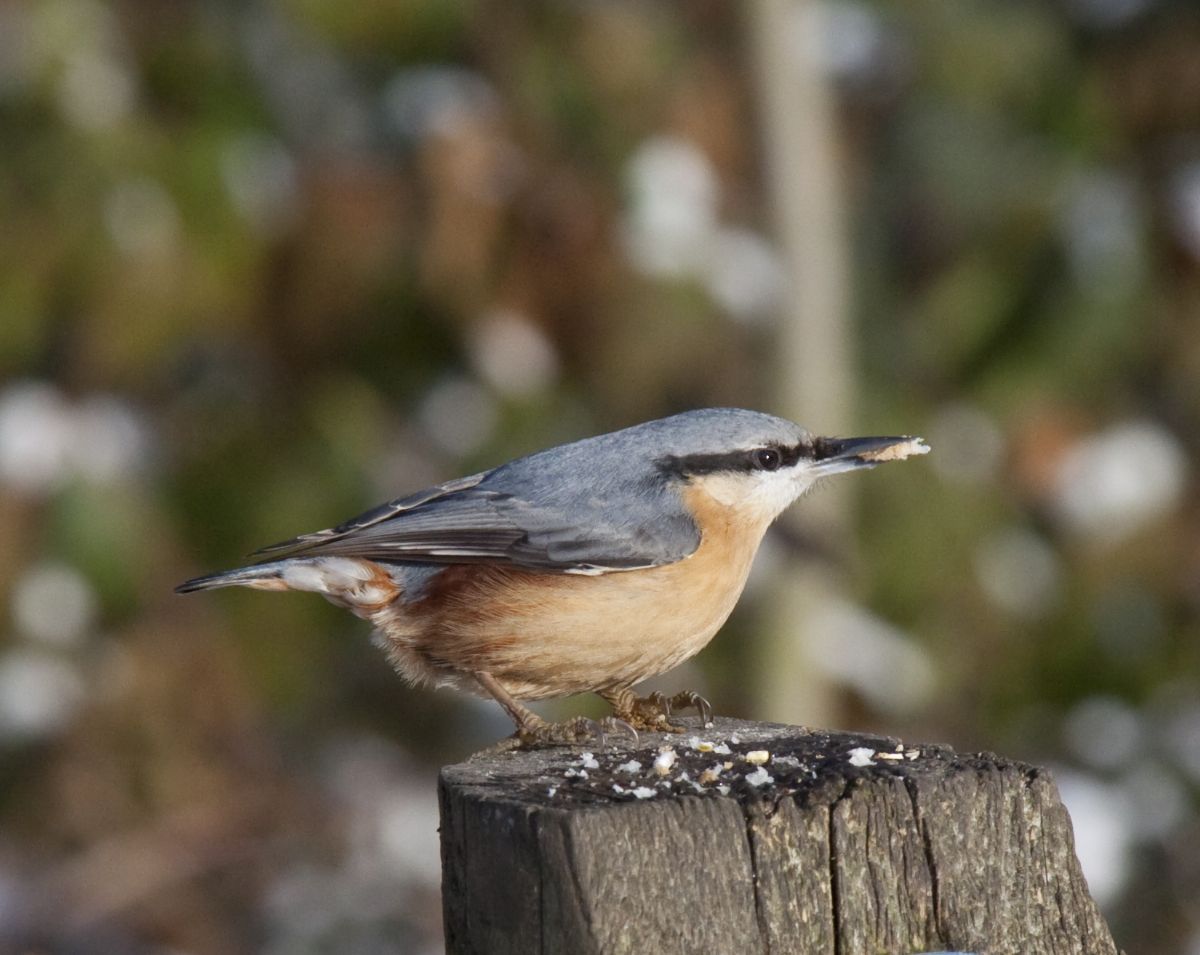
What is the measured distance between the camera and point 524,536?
327 cm

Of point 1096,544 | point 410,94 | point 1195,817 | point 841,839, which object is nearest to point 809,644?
point 1096,544

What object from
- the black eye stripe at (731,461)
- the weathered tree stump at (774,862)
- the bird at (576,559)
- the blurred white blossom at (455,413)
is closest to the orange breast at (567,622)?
the bird at (576,559)

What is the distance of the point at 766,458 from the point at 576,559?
0.49m

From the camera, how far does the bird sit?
316cm

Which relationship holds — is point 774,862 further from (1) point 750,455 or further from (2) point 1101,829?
(2) point 1101,829

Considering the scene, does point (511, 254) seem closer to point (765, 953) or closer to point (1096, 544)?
point (1096, 544)

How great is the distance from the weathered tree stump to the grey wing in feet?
3.00

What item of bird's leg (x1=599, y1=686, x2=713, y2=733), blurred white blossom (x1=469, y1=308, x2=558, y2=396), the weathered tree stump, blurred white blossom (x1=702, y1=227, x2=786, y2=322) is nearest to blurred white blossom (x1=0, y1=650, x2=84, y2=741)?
blurred white blossom (x1=469, y1=308, x2=558, y2=396)

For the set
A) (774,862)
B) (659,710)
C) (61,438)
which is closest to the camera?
(774,862)

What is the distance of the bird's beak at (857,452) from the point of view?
3.33 m

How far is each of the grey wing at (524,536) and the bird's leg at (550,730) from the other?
0.84 ft

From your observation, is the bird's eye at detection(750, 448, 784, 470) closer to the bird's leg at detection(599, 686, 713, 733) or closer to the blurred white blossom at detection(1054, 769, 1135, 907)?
the bird's leg at detection(599, 686, 713, 733)

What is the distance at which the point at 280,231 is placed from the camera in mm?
6746

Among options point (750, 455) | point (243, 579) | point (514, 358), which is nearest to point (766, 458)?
point (750, 455)
